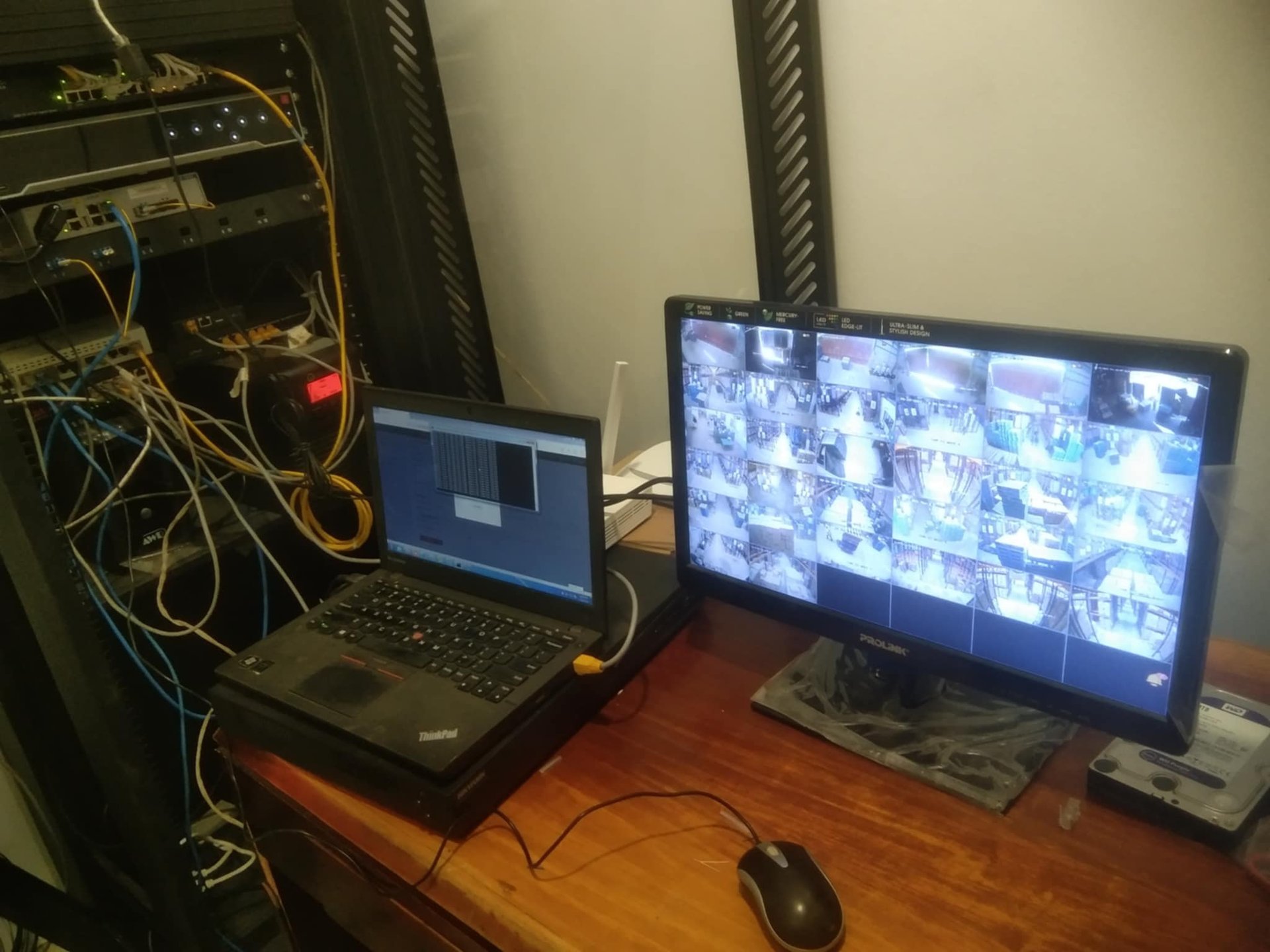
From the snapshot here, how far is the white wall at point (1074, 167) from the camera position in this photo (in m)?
0.80

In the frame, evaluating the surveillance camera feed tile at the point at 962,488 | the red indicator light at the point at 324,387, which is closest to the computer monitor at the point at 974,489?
the surveillance camera feed tile at the point at 962,488

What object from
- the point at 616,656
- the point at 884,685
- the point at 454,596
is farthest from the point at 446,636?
the point at 884,685

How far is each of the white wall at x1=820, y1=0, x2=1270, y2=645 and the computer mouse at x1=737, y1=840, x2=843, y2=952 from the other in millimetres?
409

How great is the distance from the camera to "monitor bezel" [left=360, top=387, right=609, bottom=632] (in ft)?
2.89

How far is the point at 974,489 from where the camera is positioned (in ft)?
2.39

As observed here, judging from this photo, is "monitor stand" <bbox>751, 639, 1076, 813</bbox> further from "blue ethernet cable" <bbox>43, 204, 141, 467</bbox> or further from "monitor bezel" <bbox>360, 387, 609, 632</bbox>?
"blue ethernet cable" <bbox>43, 204, 141, 467</bbox>

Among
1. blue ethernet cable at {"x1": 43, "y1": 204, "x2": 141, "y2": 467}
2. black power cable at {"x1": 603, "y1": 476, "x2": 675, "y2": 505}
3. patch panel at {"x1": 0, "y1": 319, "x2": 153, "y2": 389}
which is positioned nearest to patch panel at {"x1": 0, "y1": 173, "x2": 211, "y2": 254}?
blue ethernet cable at {"x1": 43, "y1": 204, "x2": 141, "y2": 467}

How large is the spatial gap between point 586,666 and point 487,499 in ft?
0.68

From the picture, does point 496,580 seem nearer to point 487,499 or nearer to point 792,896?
point 487,499

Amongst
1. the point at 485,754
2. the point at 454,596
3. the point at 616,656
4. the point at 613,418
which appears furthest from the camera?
the point at 613,418

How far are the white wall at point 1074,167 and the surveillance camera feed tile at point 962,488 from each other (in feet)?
0.44

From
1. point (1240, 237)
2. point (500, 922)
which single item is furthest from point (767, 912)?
point (1240, 237)

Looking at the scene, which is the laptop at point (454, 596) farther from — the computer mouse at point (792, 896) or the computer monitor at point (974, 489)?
the computer mouse at point (792, 896)

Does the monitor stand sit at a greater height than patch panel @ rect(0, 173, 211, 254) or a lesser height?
lesser
